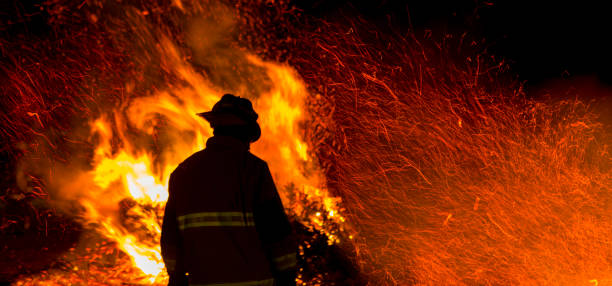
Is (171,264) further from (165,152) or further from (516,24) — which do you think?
(516,24)

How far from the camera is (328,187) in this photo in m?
5.84

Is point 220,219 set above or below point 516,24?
below

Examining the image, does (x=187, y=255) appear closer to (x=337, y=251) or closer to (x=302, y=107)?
(x=337, y=251)

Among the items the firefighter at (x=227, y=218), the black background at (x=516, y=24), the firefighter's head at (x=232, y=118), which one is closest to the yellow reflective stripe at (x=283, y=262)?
the firefighter at (x=227, y=218)

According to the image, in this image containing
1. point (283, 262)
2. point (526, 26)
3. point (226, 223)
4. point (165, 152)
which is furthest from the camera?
point (526, 26)

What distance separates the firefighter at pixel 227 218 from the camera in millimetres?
1979

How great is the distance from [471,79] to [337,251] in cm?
323

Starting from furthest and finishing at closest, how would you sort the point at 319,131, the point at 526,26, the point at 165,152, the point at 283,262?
the point at 526,26, the point at 319,131, the point at 165,152, the point at 283,262

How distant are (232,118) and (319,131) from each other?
3946 millimetres

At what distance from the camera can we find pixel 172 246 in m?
2.16

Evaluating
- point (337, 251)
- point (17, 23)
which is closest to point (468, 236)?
point (337, 251)

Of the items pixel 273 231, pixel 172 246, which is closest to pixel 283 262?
pixel 273 231

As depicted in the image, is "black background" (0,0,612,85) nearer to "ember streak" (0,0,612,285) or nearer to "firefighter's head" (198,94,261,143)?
"ember streak" (0,0,612,285)

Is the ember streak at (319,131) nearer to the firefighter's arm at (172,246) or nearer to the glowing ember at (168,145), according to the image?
the glowing ember at (168,145)
